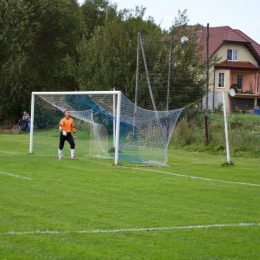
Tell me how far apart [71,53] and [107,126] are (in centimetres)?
3192

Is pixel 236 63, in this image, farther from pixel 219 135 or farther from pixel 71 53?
pixel 219 135

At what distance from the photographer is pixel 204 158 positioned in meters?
25.8

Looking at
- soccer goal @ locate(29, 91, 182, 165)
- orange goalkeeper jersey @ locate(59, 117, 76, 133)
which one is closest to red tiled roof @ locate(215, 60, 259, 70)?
soccer goal @ locate(29, 91, 182, 165)

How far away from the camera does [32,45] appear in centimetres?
5075

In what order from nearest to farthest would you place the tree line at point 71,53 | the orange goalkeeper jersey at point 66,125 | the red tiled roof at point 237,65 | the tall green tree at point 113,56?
the orange goalkeeper jersey at point 66,125, the tree line at point 71,53, the tall green tree at point 113,56, the red tiled roof at point 237,65

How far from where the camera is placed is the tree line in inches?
1398

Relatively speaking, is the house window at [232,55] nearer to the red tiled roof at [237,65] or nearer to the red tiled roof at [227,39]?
the red tiled roof at [237,65]

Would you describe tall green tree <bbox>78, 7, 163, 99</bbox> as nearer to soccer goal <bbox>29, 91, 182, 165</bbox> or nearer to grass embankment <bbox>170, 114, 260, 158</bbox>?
grass embankment <bbox>170, 114, 260, 158</bbox>

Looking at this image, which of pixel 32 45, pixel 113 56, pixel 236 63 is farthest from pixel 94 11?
pixel 113 56

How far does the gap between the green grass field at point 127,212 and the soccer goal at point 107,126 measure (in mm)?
2665

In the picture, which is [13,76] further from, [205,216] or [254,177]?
[205,216]

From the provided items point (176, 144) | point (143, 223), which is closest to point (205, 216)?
point (143, 223)

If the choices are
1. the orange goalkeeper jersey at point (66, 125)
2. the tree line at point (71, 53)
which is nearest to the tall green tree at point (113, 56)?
the tree line at point (71, 53)

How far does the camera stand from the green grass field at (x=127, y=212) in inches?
334
